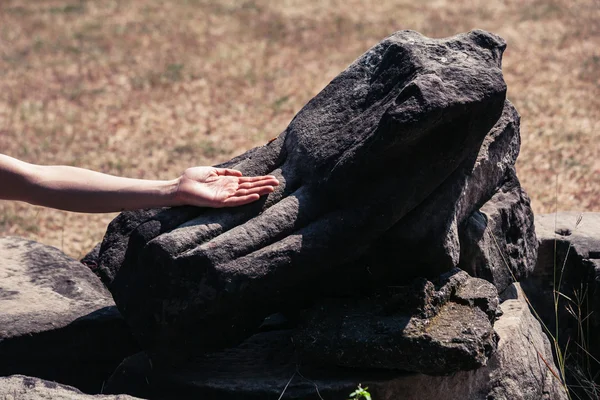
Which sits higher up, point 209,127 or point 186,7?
point 186,7

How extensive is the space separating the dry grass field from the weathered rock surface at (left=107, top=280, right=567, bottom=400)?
274cm

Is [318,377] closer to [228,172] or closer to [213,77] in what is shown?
[228,172]

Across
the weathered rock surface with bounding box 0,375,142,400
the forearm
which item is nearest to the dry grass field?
the forearm

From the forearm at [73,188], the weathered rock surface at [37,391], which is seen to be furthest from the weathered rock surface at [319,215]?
the weathered rock surface at [37,391]

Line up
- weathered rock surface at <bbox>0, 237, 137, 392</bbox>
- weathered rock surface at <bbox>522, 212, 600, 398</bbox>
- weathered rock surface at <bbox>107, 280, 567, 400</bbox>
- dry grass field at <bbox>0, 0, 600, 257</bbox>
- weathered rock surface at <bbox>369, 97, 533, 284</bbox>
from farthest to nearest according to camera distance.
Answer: dry grass field at <bbox>0, 0, 600, 257</bbox> → weathered rock surface at <bbox>522, 212, 600, 398</bbox> → weathered rock surface at <bbox>0, 237, 137, 392</bbox> → weathered rock surface at <bbox>369, 97, 533, 284</bbox> → weathered rock surface at <bbox>107, 280, 567, 400</bbox>

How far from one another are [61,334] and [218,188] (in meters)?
0.94

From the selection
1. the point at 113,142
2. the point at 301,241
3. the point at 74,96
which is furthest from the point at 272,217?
the point at 74,96

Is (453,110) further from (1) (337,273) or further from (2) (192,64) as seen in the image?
(2) (192,64)

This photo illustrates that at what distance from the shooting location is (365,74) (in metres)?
3.56

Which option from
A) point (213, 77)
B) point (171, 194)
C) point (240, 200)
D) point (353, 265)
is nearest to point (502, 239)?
point (353, 265)

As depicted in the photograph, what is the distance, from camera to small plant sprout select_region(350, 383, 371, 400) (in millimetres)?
2912

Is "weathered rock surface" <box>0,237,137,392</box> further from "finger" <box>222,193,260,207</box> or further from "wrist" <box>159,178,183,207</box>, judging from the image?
"finger" <box>222,193,260,207</box>

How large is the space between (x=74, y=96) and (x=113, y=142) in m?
1.40

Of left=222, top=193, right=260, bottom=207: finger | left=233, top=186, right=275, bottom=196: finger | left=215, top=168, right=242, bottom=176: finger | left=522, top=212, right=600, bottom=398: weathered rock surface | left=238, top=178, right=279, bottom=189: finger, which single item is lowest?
left=522, top=212, right=600, bottom=398: weathered rock surface
